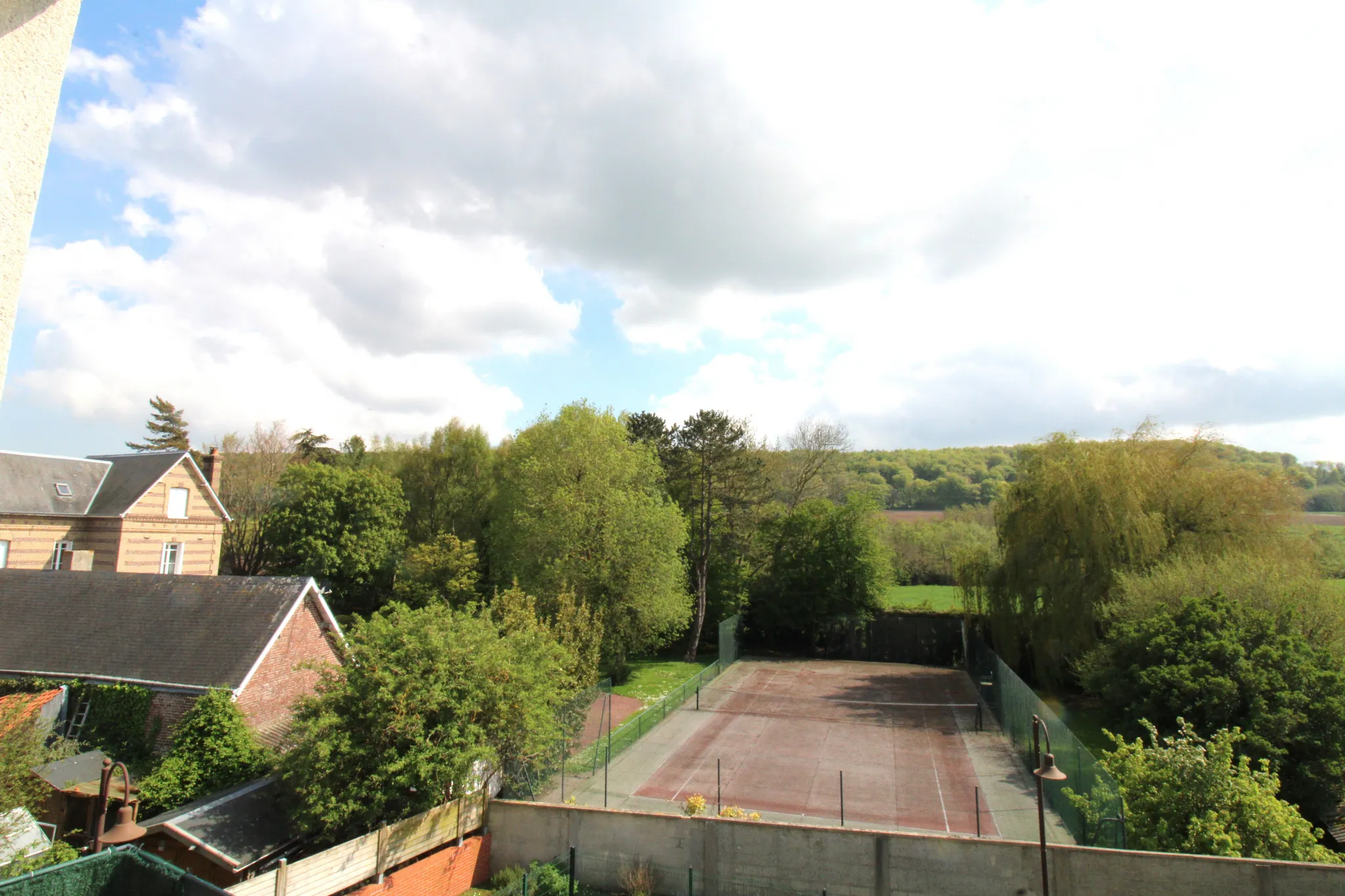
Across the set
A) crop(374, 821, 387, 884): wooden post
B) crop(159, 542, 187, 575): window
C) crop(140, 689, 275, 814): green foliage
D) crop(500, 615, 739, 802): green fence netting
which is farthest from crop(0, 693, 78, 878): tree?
crop(159, 542, 187, 575): window

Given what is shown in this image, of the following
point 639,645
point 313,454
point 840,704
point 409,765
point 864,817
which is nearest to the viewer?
point 409,765

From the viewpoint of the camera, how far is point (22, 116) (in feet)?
9.80

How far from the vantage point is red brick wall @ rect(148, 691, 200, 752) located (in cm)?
1780

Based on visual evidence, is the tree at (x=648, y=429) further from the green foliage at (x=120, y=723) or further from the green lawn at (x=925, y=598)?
the green foliage at (x=120, y=723)

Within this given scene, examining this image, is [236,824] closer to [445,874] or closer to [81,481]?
[445,874]

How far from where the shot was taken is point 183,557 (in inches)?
1372

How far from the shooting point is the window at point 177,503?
3388 centimetres

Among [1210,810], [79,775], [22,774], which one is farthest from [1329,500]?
[22,774]

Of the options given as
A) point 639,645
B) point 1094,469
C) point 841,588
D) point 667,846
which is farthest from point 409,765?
point 841,588

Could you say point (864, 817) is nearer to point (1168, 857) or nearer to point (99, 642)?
point (1168, 857)

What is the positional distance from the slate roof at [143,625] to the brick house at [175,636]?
25mm

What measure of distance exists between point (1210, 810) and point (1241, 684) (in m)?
6.86

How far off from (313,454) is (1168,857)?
192 ft

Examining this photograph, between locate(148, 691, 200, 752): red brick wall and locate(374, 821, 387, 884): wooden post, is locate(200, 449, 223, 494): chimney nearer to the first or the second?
locate(148, 691, 200, 752): red brick wall
